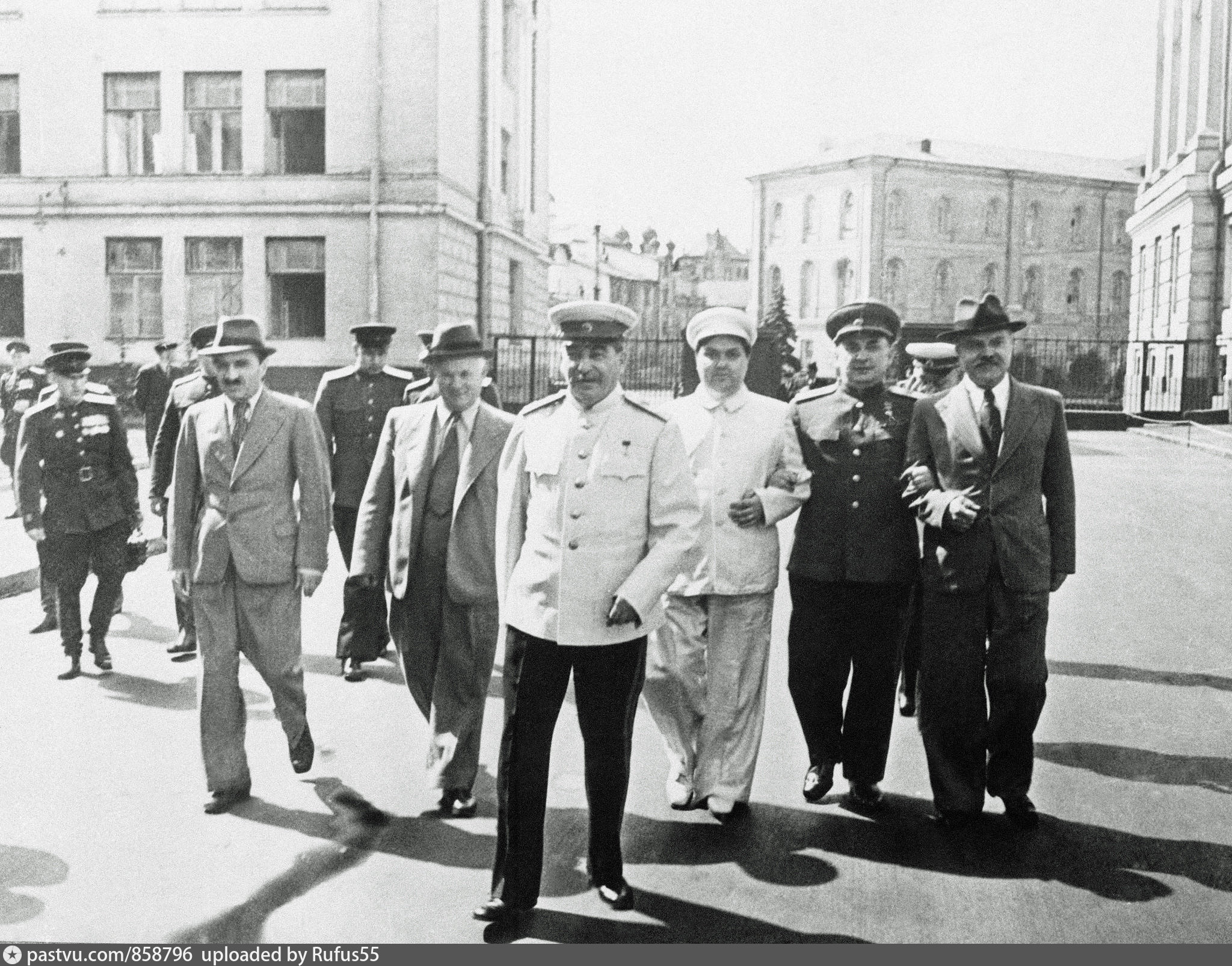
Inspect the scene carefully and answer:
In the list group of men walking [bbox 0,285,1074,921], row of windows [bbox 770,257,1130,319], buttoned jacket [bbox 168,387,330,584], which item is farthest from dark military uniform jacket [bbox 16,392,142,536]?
row of windows [bbox 770,257,1130,319]

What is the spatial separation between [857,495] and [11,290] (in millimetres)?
24383

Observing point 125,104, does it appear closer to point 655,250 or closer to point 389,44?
point 389,44

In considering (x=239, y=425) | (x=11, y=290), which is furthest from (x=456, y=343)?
(x=11, y=290)

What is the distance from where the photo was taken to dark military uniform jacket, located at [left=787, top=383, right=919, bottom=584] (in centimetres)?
519

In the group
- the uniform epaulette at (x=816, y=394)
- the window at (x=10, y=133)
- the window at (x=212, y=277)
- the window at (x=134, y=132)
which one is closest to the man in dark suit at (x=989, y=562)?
the uniform epaulette at (x=816, y=394)

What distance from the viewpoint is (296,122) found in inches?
1012

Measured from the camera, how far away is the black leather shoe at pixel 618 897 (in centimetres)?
415

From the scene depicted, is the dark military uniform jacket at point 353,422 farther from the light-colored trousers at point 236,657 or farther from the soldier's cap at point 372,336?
the light-colored trousers at point 236,657

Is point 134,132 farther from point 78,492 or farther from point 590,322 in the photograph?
point 590,322

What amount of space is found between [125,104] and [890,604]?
24.1 m

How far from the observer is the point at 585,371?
13.9 feet

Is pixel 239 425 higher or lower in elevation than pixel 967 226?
lower

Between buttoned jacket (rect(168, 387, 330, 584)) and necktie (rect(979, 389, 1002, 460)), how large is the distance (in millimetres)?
2772

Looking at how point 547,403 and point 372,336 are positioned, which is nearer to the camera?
point 547,403
